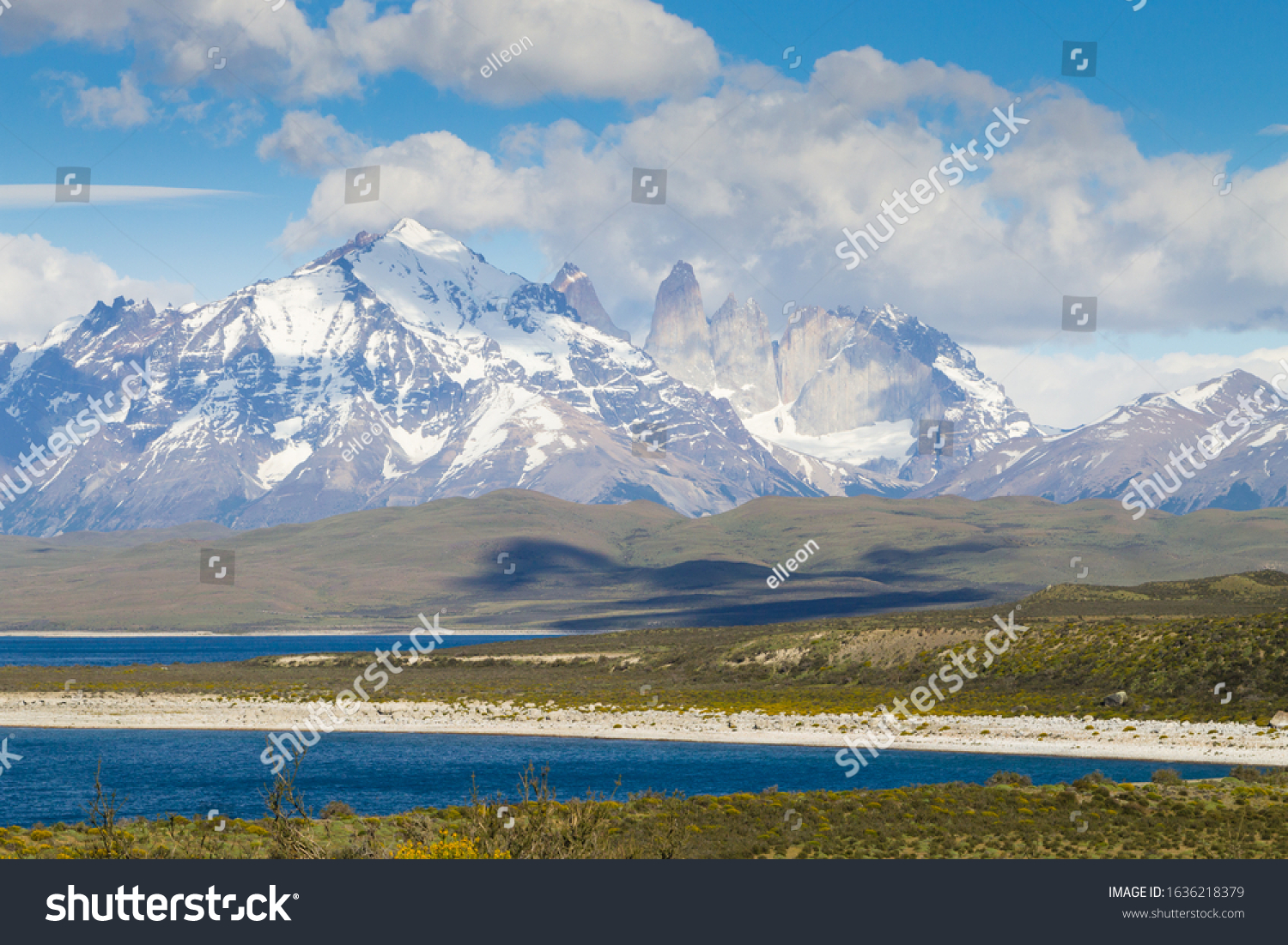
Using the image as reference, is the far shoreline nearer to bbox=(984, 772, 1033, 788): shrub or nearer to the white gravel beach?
the white gravel beach

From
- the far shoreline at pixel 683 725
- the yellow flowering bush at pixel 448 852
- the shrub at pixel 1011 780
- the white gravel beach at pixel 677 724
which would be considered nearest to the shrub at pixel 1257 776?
the far shoreline at pixel 683 725

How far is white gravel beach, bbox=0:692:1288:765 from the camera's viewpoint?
60.6m

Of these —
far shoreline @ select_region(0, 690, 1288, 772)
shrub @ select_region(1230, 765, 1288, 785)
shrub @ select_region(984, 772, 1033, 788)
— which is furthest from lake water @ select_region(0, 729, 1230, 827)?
shrub @ select_region(984, 772, 1033, 788)

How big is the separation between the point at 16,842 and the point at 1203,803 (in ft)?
114

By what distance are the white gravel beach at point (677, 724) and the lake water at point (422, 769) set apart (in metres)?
2.44

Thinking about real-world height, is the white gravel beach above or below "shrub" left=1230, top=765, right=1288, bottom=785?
above

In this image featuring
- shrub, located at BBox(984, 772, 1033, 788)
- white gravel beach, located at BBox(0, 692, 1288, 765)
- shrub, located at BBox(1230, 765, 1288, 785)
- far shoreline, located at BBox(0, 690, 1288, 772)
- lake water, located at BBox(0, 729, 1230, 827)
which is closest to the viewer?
shrub, located at BBox(1230, 765, 1288, 785)

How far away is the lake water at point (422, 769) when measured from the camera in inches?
1933

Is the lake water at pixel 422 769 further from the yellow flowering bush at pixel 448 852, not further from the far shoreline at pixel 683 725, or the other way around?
the yellow flowering bush at pixel 448 852

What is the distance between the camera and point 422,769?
59.5m

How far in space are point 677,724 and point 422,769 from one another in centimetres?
2189

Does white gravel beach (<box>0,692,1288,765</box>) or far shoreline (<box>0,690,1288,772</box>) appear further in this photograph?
white gravel beach (<box>0,692,1288,765</box>)

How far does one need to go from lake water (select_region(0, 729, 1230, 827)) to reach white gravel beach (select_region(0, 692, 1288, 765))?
244 centimetres

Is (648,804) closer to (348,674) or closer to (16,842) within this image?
(16,842)
